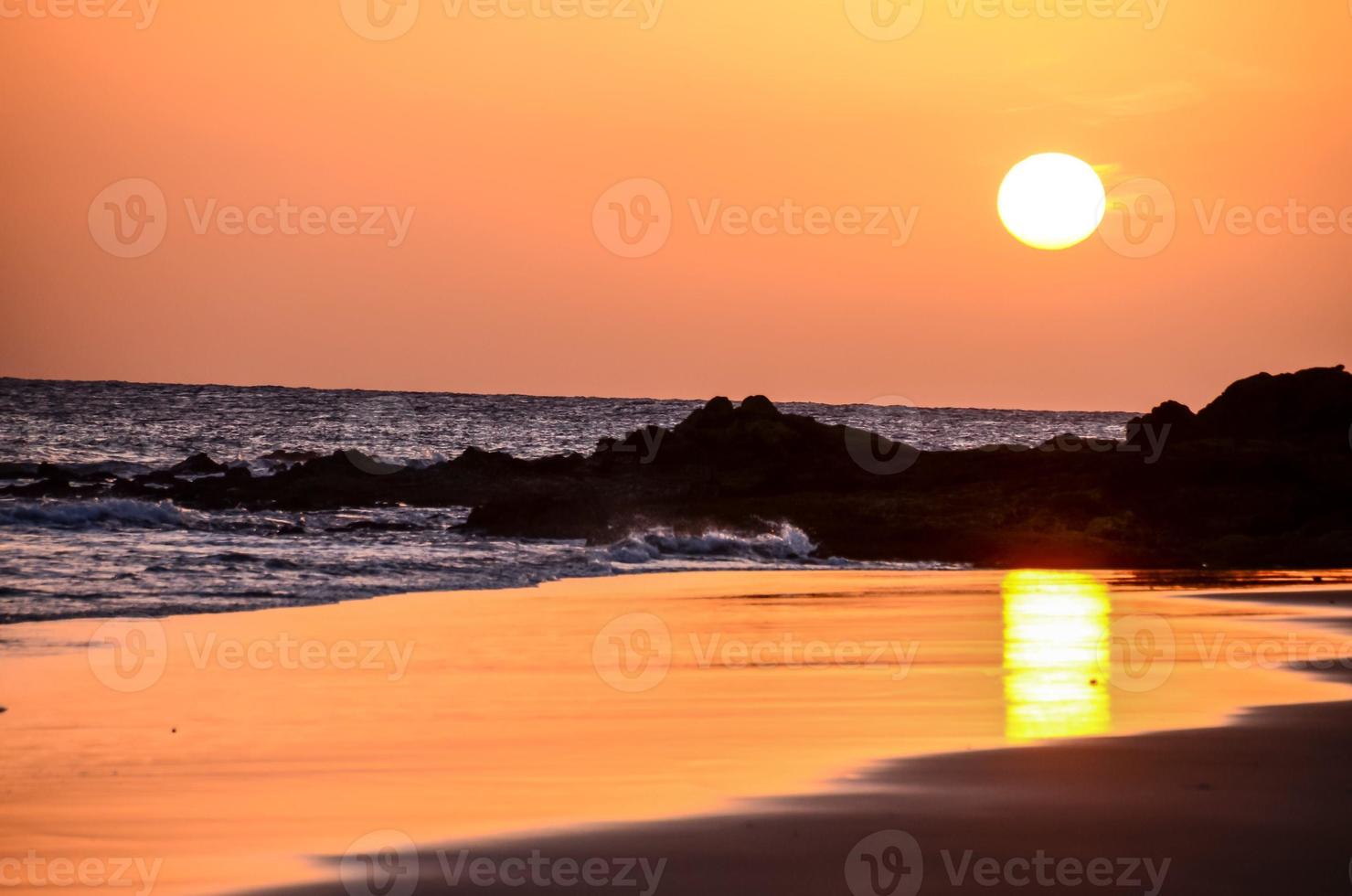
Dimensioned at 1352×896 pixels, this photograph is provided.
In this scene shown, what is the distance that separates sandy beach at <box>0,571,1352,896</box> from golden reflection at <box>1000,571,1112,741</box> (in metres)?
0.07

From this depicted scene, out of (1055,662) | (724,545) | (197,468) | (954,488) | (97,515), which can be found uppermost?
(954,488)

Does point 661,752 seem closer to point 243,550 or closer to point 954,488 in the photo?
point 243,550

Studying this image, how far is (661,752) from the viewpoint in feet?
30.8

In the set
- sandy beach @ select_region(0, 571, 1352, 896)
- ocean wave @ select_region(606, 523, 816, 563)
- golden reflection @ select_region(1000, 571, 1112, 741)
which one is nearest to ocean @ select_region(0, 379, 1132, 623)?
ocean wave @ select_region(606, 523, 816, 563)

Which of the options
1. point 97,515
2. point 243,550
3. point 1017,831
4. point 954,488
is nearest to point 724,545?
point 954,488

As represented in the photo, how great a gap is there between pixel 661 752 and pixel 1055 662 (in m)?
5.49

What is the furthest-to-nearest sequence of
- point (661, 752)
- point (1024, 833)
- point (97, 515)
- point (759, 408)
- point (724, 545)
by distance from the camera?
point (759, 408) < point (97, 515) < point (724, 545) < point (661, 752) < point (1024, 833)

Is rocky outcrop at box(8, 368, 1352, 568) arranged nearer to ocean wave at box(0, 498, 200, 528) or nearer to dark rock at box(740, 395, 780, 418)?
dark rock at box(740, 395, 780, 418)

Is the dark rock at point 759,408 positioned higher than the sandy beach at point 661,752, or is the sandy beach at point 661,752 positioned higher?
the dark rock at point 759,408

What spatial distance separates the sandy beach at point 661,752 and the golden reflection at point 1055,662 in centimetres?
7

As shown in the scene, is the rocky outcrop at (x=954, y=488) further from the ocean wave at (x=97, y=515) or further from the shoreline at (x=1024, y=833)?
the shoreline at (x=1024, y=833)

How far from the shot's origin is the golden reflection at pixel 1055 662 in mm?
10523

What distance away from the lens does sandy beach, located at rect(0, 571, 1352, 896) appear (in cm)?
693

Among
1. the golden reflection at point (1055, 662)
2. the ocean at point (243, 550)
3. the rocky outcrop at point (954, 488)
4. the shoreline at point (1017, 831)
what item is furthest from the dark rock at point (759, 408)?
the shoreline at point (1017, 831)
